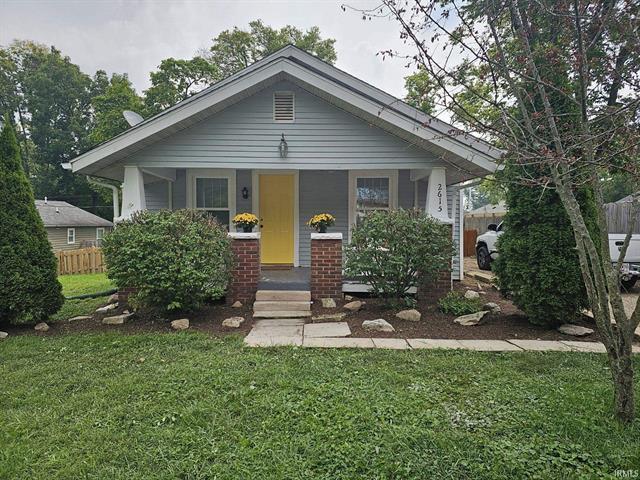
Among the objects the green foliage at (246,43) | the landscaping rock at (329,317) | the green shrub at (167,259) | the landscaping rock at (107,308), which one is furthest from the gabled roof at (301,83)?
the green foliage at (246,43)

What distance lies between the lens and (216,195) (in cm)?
822

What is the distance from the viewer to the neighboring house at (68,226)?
22.3 metres

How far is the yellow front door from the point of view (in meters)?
8.31

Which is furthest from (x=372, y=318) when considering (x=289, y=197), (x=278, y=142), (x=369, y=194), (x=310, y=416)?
(x=289, y=197)

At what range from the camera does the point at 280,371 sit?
3.43 metres

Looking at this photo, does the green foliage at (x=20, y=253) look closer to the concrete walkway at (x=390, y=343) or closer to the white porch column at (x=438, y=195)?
the concrete walkway at (x=390, y=343)

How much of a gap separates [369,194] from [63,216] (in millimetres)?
23573

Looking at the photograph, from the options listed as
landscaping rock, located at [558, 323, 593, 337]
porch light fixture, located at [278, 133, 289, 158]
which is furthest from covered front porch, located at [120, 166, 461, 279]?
landscaping rock, located at [558, 323, 593, 337]

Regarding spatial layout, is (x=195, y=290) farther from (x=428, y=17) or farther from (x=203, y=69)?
(x=203, y=69)

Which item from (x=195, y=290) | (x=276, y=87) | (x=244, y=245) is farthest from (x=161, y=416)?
(x=276, y=87)

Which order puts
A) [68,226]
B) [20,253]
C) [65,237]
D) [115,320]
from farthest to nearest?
[65,237], [68,226], [115,320], [20,253]

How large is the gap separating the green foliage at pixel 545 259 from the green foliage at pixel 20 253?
6685mm

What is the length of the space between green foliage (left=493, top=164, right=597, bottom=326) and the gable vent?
12.7 feet

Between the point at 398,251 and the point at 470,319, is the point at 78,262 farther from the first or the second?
the point at 470,319
